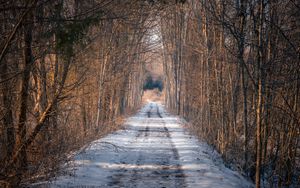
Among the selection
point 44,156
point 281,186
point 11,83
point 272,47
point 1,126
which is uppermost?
point 272,47

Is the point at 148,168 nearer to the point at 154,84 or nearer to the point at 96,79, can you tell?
the point at 96,79

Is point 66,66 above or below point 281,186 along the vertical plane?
above

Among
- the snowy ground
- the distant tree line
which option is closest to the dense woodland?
the snowy ground

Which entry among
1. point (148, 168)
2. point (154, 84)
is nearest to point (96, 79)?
point (148, 168)

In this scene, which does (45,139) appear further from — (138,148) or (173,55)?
(173,55)

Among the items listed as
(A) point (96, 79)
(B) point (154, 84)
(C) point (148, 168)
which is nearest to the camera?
(C) point (148, 168)

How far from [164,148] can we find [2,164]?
32.3 ft

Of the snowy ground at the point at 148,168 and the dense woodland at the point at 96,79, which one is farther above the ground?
the dense woodland at the point at 96,79

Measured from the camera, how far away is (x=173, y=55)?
1818 inches

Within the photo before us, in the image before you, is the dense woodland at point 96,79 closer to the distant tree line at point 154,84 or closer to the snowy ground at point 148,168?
the snowy ground at point 148,168

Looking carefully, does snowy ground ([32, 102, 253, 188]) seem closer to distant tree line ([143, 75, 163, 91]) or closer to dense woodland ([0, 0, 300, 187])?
dense woodland ([0, 0, 300, 187])

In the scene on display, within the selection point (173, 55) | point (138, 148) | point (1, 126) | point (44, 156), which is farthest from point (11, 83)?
point (173, 55)

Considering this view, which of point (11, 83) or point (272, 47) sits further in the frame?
point (272, 47)

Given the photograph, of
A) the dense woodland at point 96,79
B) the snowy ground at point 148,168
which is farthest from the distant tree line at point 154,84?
the snowy ground at point 148,168
